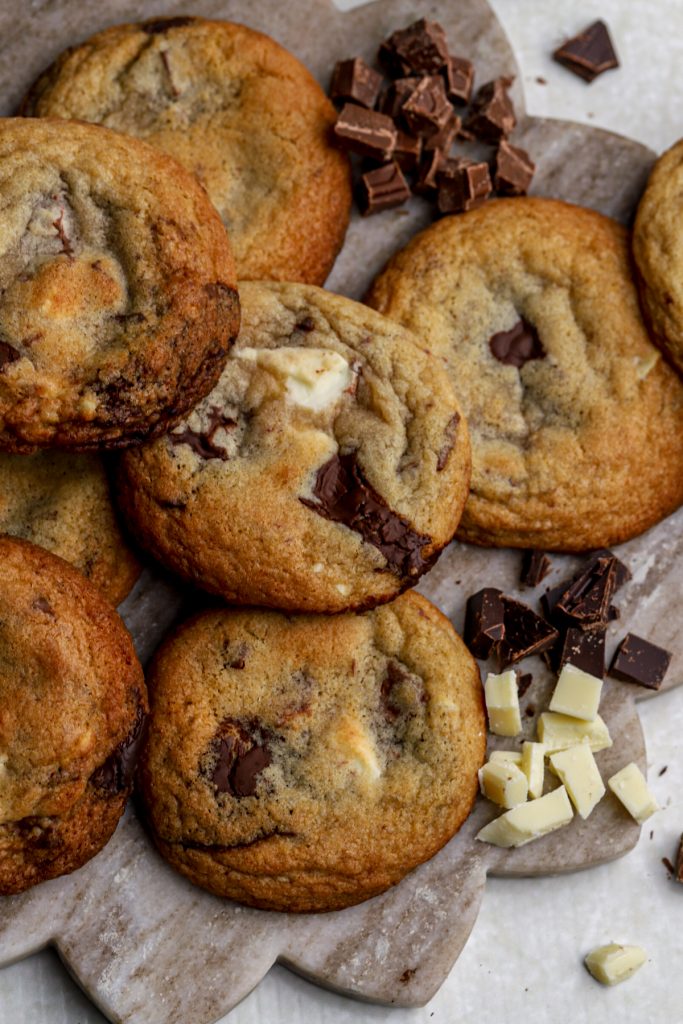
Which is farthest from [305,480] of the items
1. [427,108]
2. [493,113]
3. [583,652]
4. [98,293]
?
[493,113]

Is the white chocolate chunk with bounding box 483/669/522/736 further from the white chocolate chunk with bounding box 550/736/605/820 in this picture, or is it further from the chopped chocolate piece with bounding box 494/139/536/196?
the chopped chocolate piece with bounding box 494/139/536/196

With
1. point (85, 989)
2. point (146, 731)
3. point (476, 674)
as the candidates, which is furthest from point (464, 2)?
point (85, 989)

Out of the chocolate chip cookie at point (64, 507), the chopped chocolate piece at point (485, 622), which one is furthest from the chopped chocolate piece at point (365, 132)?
the chopped chocolate piece at point (485, 622)

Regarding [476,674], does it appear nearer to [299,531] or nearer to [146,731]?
[299,531]

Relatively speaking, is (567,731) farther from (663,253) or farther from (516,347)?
(663,253)

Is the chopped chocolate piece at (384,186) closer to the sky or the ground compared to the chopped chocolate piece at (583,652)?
closer to the sky

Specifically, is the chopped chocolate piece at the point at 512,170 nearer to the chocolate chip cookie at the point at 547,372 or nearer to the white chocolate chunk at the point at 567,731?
the chocolate chip cookie at the point at 547,372
